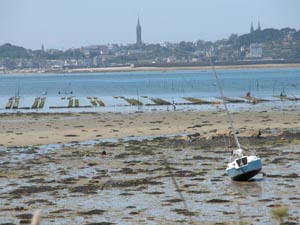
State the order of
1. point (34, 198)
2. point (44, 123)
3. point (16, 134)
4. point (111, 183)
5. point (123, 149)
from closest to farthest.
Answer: point (34, 198), point (111, 183), point (123, 149), point (16, 134), point (44, 123)

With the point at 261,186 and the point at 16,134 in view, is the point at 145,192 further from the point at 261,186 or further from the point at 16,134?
the point at 16,134

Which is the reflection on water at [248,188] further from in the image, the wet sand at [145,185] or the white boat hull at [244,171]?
the white boat hull at [244,171]

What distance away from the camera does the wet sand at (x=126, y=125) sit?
138 ft

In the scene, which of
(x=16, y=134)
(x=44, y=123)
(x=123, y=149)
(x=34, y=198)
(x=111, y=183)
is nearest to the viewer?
(x=34, y=198)

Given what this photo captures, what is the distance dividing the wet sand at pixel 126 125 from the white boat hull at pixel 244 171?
1265 centimetres

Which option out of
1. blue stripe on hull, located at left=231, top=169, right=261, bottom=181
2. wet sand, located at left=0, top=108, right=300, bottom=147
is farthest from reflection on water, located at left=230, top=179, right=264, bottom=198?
wet sand, located at left=0, top=108, right=300, bottom=147

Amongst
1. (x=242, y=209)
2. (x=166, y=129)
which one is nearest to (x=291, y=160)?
(x=242, y=209)

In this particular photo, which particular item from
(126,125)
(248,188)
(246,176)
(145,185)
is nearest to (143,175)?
(145,185)

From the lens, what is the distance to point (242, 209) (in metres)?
20.7

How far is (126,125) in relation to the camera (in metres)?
48.7

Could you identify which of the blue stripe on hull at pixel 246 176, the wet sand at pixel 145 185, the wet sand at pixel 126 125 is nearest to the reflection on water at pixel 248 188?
the wet sand at pixel 145 185

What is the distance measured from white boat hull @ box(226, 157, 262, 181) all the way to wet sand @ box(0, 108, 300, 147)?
12.7m

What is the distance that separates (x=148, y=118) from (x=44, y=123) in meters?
7.20

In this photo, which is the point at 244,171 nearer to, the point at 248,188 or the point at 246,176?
the point at 246,176
